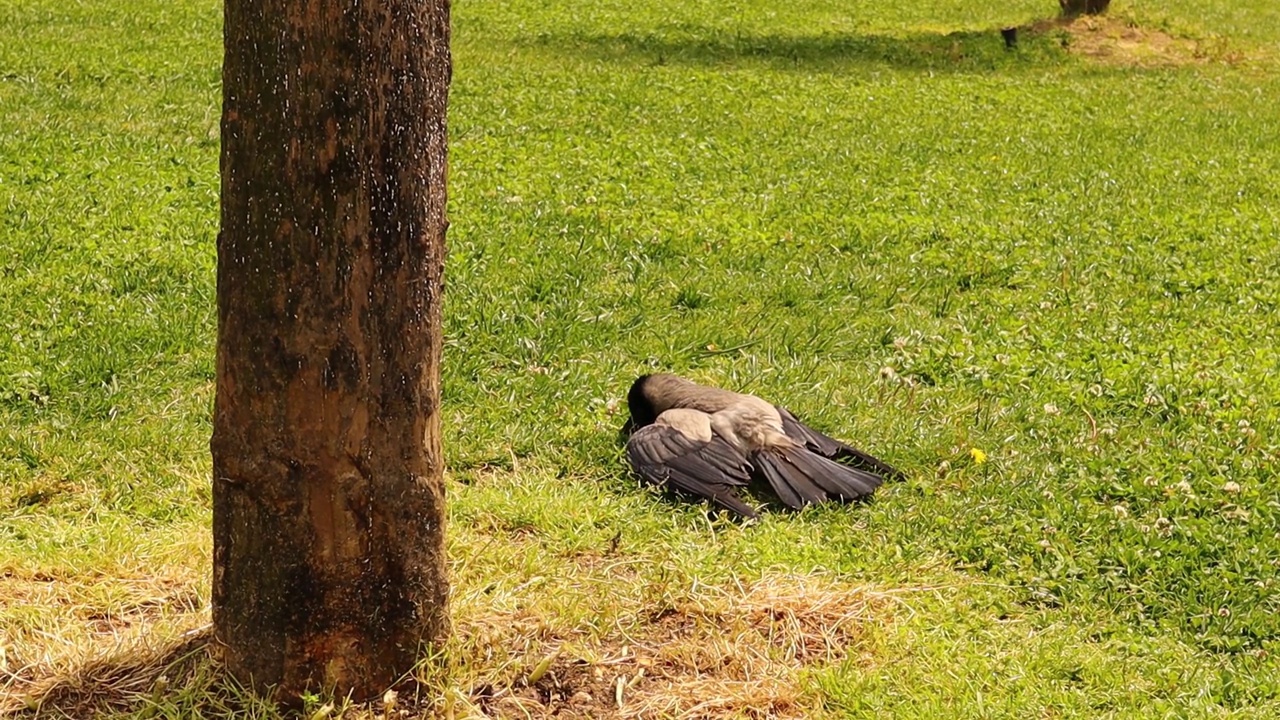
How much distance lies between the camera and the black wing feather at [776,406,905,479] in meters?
5.57

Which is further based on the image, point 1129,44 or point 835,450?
point 1129,44

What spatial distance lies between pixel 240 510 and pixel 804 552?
7.05 ft

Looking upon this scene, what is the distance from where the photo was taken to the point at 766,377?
6473mm

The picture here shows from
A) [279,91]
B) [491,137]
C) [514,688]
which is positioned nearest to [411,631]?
[514,688]

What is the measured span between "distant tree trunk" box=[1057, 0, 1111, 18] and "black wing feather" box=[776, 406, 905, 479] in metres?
15.2

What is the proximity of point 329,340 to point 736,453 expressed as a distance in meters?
2.49

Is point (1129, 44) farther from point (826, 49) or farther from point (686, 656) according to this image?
point (686, 656)

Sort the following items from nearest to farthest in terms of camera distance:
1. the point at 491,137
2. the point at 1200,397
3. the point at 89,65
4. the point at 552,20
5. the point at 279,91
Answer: the point at 279,91
the point at 1200,397
the point at 491,137
the point at 89,65
the point at 552,20

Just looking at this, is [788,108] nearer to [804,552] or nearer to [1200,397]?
[1200,397]

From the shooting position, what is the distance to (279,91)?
3137mm

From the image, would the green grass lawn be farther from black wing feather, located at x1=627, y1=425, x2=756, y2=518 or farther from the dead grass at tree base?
black wing feather, located at x1=627, y1=425, x2=756, y2=518

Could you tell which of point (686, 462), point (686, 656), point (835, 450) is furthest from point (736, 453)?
point (686, 656)

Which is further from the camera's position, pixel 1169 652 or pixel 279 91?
pixel 1169 652

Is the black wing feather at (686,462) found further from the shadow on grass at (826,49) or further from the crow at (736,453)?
the shadow on grass at (826,49)
